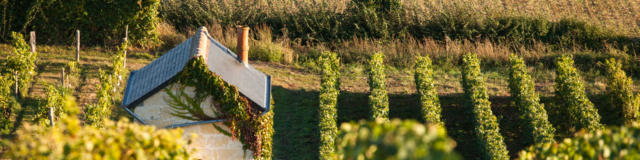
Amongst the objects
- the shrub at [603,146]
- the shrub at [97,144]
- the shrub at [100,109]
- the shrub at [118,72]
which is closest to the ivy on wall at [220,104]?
the shrub at [100,109]

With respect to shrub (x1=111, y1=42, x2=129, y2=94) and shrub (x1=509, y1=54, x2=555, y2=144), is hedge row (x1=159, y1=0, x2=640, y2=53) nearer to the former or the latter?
shrub (x1=111, y1=42, x2=129, y2=94)

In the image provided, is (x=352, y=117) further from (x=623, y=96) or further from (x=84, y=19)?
(x=84, y=19)

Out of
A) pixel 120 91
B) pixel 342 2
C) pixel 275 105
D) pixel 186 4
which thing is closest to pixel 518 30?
pixel 342 2

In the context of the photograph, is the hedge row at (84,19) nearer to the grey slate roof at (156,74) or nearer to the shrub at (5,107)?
the shrub at (5,107)

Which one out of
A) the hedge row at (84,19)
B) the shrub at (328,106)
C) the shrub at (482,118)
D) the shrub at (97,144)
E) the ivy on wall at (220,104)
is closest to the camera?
the shrub at (97,144)

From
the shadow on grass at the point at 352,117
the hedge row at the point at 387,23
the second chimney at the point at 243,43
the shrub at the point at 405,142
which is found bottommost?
the shadow on grass at the point at 352,117

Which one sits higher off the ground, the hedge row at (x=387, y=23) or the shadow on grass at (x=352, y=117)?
the hedge row at (x=387, y=23)

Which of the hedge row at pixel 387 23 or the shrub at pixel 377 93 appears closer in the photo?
the shrub at pixel 377 93

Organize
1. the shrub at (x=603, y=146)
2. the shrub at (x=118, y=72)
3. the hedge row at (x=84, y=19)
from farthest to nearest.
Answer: the hedge row at (x=84, y=19) → the shrub at (x=118, y=72) → the shrub at (x=603, y=146)

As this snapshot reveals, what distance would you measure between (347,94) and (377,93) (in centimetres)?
210

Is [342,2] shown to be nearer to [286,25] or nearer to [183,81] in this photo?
[286,25]

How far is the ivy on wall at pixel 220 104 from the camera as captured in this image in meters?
9.47

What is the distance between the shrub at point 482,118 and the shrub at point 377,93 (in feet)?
4.61

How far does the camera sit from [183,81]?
9.52 metres
